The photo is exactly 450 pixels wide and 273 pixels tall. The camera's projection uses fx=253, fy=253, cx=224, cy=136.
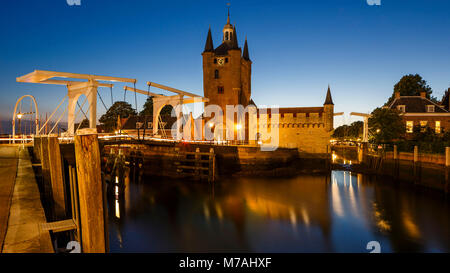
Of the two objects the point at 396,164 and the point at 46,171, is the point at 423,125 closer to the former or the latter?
the point at 396,164

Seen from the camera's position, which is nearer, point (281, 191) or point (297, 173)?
point (281, 191)

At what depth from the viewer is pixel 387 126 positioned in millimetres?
24375

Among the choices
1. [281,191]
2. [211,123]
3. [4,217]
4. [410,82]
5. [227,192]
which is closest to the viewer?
[4,217]

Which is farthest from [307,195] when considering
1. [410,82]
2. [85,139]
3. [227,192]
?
[410,82]

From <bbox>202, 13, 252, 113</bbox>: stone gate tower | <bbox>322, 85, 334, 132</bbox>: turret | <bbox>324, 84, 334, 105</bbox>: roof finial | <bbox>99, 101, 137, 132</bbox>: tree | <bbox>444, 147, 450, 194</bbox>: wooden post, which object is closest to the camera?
<bbox>444, 147, 450, 194</bbox>: wooden post

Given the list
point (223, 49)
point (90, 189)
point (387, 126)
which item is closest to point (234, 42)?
point (223, 49)

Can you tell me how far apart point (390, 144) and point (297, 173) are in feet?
28.2

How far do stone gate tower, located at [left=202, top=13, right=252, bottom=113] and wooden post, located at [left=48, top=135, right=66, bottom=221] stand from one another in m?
23.0

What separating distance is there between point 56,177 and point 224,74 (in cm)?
2462

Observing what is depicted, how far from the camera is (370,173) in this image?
22.8 metres

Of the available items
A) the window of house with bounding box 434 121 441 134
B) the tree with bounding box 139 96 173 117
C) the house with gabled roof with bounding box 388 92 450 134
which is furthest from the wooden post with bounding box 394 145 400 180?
the tree with bounding box 139 96 173 117

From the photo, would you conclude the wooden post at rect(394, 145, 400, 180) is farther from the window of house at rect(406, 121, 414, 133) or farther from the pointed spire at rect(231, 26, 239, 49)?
the pointed spire at rect(231, 26, 239, 49)

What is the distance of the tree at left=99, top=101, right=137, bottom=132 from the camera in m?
49.0
